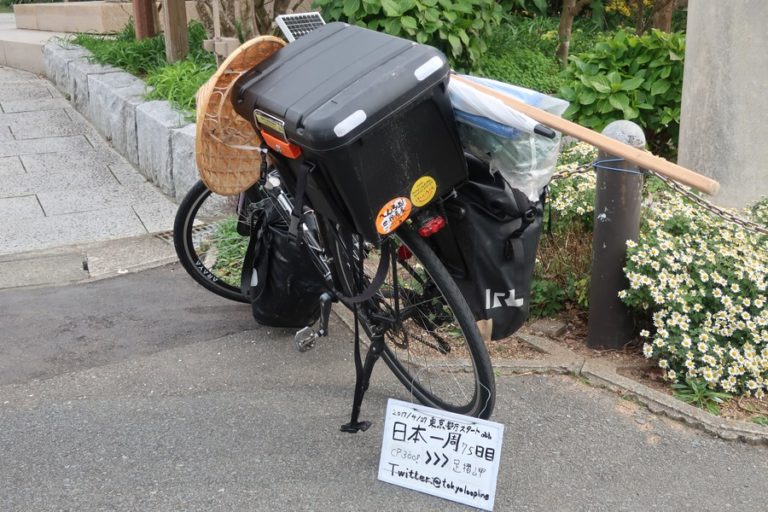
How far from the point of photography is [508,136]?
9.26ft

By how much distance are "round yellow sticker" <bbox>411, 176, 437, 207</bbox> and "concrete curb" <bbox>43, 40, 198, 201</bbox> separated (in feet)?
11.4

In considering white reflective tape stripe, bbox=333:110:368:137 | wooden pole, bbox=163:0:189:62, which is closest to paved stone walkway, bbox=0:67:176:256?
wooden pole, bbox=163:0:189:62

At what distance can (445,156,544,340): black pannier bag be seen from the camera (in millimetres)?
3062

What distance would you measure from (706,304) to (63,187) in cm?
497

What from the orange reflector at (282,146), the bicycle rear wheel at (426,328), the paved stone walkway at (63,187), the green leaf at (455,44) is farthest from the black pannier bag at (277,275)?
the green leaf at (455,44)

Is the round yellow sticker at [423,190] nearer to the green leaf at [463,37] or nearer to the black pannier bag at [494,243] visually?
the black pannier bag at [494,243]

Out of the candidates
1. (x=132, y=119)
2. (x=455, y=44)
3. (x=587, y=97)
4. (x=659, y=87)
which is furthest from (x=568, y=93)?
(x=132, y=119)

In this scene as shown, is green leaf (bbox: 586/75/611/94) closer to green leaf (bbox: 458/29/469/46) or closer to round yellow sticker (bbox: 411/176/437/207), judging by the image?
green leaf (bbox: 458/29/469/46)

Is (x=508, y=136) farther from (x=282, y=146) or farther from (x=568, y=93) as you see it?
(x=568, y=93)

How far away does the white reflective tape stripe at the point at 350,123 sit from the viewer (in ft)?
8.50

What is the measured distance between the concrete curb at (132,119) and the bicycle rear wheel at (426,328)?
2.96 meters

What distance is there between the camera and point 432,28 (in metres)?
6.65

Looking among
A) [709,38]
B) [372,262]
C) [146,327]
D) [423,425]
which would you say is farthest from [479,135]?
[709,38]

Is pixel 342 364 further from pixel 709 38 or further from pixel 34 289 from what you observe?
pixel 709 38
